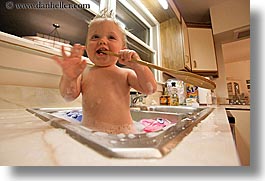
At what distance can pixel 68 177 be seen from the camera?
0.16 m

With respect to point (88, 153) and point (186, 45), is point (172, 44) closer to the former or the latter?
point (186, 45)

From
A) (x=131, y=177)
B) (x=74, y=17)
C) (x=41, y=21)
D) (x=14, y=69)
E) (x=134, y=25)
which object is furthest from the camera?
(x=134, y=25)

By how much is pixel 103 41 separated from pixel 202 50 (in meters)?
1.43

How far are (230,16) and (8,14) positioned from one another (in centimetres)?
155

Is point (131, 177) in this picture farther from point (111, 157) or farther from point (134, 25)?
point (134, 25)

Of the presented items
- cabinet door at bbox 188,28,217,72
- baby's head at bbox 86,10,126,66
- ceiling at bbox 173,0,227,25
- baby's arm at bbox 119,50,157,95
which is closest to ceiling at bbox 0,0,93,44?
baby's head at bbox 86,10,126,66

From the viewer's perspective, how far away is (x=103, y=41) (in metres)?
0.58

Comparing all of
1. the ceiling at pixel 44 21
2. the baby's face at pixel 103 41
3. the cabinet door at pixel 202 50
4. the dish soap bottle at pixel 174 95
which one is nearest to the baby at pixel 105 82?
the baby's face at pixel 103 41

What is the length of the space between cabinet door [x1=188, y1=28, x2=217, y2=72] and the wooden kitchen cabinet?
0.23m

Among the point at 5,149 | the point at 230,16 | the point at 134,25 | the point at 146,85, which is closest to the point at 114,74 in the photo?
the point at 146,85

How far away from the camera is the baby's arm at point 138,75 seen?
0.51m

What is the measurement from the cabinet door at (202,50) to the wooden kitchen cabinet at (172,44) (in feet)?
0.77

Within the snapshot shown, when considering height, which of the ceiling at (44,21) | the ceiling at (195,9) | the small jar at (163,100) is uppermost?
the ceiling at (195,9)

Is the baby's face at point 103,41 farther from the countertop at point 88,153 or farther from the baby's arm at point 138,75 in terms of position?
the countertop at point 88,153
